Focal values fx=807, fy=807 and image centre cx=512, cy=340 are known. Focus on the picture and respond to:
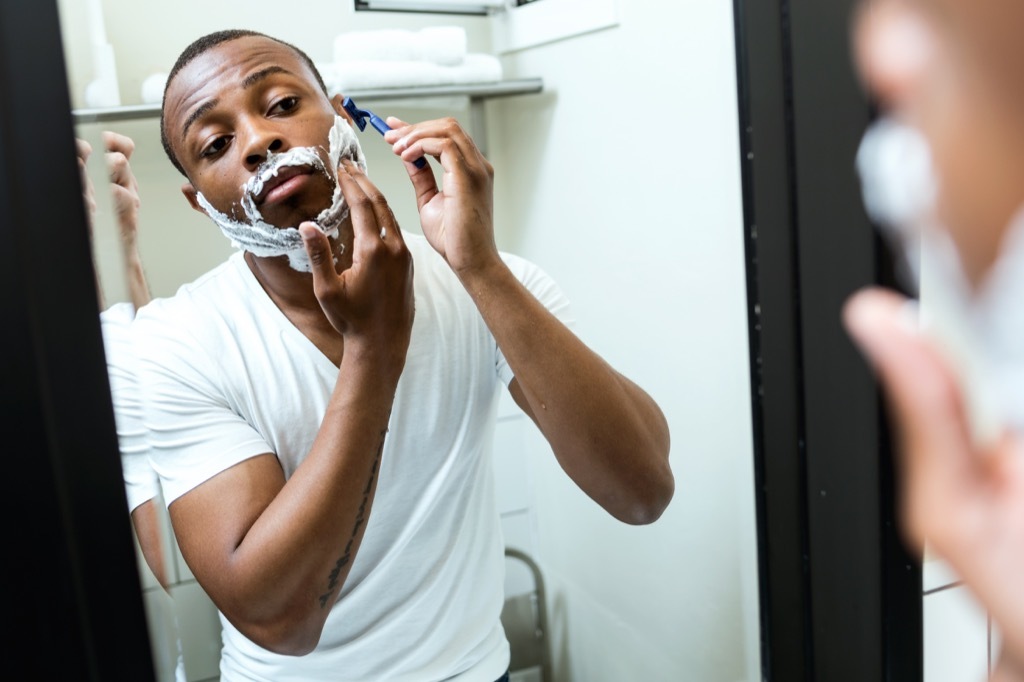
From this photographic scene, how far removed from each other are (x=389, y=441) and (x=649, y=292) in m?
0.33

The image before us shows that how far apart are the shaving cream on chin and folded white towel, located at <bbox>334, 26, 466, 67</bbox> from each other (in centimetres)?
7

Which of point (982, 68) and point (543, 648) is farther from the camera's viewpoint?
point (543, 648)

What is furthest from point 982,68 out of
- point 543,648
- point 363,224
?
point 543,648

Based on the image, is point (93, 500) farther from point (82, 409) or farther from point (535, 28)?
point (535, 28)

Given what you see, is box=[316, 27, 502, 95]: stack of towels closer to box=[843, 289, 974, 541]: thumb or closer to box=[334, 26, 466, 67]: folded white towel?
box=[334, 26, 466, 67]: folded white towel

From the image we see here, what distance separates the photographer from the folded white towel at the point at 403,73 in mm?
715

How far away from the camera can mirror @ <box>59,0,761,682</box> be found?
2.52 feet

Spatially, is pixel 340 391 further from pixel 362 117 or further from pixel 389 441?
pixel 362 117

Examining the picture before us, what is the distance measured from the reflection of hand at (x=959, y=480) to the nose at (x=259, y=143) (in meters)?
0.53

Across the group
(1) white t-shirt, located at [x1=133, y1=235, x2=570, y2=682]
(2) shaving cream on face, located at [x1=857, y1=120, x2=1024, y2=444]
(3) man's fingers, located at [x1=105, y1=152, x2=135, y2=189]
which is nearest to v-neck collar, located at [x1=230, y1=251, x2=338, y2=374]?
(1) white t-shirt, located at [x1=133, y1=235, x2=570, y2=682]

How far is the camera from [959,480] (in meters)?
0.25

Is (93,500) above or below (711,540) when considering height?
above

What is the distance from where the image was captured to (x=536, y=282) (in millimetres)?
817

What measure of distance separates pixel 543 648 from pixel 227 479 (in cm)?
40
